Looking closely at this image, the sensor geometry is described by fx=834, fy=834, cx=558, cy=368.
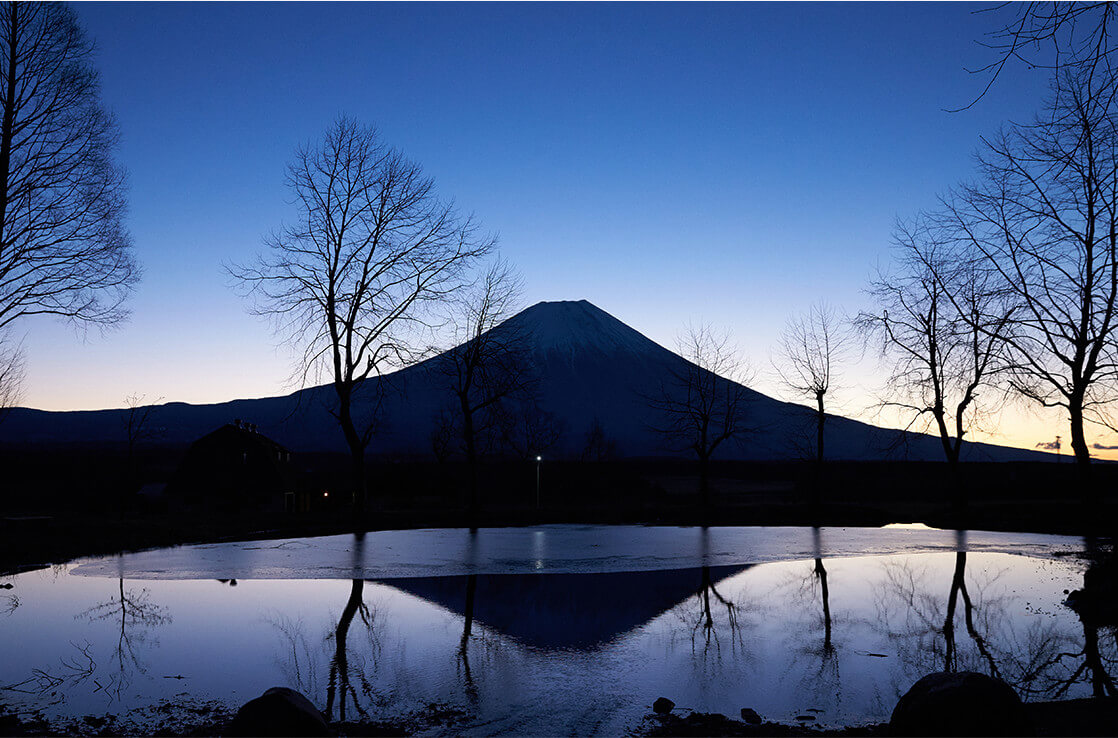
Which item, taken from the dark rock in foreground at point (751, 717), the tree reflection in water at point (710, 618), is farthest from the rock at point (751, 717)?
the tree reflection in water at point (710, 618)

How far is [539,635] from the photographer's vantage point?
1121 cm

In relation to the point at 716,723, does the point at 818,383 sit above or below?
above

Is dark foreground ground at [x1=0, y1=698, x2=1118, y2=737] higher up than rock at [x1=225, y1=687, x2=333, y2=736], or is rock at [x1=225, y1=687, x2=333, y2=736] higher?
rock at [x1=225, y1=687, x2=333, y2=736]

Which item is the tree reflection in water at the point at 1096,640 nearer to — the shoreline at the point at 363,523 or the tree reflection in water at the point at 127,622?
the tree reflection in water at the point at 127,622

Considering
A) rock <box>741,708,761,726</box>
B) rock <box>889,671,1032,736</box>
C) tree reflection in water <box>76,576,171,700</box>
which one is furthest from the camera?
tree reflection in water <box>76,576,171,700</box>

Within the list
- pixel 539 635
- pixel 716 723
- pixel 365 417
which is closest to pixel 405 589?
pixel 539 635

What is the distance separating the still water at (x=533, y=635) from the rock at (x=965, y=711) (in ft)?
3.72

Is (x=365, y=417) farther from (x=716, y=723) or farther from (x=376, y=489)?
(x=716, y=723)

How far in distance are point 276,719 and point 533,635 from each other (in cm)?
550

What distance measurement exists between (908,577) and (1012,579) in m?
1.99

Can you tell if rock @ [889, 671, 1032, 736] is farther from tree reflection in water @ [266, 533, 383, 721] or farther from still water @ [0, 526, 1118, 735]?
tree reflection in water @ [266, 533, 383, 721]

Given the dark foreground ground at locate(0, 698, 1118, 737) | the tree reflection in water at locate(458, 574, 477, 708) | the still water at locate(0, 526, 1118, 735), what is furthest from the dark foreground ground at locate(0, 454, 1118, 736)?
the tree reflection in water at locate(458, 574, 477, 708)

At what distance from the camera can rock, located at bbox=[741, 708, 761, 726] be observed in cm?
736

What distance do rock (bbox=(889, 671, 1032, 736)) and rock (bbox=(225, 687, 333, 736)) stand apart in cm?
457
